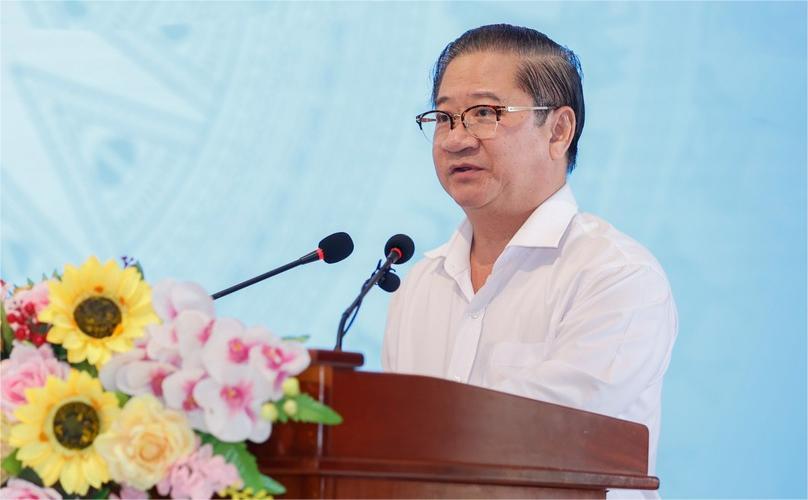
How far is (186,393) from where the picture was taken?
1.25 meters

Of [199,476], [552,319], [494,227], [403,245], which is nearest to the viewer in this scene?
[199,476]

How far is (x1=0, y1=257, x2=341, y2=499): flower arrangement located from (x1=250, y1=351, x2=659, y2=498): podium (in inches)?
2.3

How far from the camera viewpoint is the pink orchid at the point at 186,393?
1.25 m

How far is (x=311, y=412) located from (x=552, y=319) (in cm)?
120

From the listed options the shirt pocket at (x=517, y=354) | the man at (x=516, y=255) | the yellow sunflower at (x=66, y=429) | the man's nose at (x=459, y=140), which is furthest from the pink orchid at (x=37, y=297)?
the man's nose at (x=459, y=140)

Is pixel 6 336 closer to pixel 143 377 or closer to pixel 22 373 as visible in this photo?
pixel 22 373

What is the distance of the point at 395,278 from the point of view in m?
2.27

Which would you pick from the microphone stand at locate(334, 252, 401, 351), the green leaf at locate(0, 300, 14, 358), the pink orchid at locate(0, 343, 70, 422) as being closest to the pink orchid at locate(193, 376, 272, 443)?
the pink orchid at locate(0, 343, 70, 422)

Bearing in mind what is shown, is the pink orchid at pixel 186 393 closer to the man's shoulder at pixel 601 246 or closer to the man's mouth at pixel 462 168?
the man's shoulder at pixel 601 246

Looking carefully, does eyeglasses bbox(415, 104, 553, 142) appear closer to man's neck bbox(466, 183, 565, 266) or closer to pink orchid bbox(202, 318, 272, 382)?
man's neck bbox(466, 183, 565, 266)

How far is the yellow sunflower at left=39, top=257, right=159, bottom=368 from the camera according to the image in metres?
1.32

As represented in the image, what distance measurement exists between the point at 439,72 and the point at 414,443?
166 centimetres

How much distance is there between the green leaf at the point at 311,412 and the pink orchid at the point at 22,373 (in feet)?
0.99

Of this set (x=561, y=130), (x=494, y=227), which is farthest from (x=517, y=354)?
(x=561, y=130)
